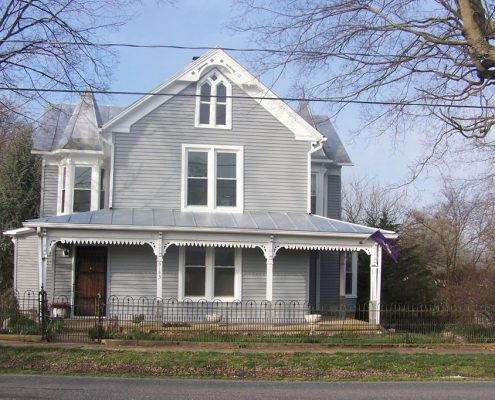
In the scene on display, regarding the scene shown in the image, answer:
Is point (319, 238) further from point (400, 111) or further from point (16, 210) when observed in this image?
point (16, 210)

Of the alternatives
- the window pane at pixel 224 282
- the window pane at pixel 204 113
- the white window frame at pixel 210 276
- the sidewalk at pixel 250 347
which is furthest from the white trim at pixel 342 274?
the window pane at pixel 204 113

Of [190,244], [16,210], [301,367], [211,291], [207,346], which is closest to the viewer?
[301,367]

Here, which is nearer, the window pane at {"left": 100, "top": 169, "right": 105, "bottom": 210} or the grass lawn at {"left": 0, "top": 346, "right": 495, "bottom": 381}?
the grass lawn at {"left": 0, "top": 346, "right": 495, "bottom": 381}

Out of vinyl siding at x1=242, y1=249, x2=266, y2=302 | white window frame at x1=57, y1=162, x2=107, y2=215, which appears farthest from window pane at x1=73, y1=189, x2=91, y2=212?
vinyl siding at x1=242, y1=249, x2=266, y2=302

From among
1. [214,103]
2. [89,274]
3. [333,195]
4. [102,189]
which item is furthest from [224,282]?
[333,195]

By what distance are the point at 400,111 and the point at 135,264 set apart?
11295 millimetres

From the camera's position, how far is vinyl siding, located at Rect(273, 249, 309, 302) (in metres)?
22.0

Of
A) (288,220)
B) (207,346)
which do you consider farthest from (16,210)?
(207,346)

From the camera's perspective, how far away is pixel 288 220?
850 inches

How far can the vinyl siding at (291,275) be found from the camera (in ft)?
72.1

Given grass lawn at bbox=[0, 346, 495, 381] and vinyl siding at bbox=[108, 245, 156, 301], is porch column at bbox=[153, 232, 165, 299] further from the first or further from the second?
grass lawn at bbox=[0, 346, 495, 381]

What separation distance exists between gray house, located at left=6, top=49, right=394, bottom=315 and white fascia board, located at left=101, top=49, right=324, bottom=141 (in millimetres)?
35

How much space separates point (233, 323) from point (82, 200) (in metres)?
7.72

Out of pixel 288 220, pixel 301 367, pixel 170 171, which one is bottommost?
pixel 301 367
